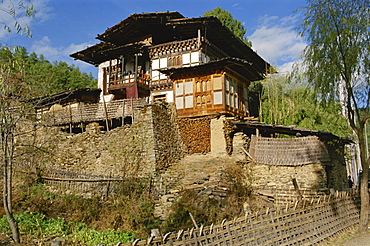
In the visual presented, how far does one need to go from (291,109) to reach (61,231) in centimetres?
1958

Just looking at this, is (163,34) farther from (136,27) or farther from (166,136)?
(166,136)

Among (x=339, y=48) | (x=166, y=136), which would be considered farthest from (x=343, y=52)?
(x=166, y=136)

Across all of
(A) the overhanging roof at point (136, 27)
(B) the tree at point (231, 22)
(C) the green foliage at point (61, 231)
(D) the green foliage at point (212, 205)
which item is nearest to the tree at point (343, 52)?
(D) the green foliage at point (212, 205)

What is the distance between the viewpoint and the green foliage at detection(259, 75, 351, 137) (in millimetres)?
24328

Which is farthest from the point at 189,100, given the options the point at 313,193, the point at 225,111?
the point at 313,193

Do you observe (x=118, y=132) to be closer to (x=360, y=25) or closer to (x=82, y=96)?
(x=82, y=96)

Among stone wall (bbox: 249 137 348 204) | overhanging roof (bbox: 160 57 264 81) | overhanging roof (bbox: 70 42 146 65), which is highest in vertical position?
overhanging roof (bbox: 70 42 146 65)

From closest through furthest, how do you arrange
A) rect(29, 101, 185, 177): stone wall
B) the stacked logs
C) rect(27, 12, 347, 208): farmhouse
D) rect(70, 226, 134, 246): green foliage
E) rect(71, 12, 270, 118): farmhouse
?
rect(70, 226, 134, 246): green foliage → rect(27, 12, 347, 208): farmhouse → rect(29, 101, 185, 177): stone wall → the stacked logs → rect(71, 12, 270, 118): farmhouse

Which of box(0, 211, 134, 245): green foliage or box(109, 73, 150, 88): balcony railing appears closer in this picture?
box(0, 211, 134, 245): green foliage

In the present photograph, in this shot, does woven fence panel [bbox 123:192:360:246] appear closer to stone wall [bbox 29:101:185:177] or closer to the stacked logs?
the stacked logs

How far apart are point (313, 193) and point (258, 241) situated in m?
7.74

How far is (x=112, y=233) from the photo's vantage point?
1109 centimetres

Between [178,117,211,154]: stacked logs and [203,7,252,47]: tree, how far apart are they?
15.7 meters

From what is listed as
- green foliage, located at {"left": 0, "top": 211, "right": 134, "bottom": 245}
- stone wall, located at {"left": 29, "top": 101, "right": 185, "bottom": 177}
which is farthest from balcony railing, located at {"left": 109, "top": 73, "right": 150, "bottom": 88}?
green foliage, located at {"left": 0, "top": 211, "right": 134, "bottom": 245}
